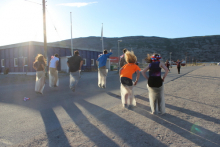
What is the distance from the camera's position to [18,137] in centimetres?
339

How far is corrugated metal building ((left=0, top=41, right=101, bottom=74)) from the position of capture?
74.7 ft

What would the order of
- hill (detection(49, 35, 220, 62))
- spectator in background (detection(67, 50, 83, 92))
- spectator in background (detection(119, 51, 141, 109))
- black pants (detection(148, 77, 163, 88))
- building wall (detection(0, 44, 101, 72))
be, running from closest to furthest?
1. black pants (detection(148, 77, 163, 88))
2. spectator in background (detection(119, 51, 141, 109))
3. spectator in background (detection(67, 50, 83, 92))
4. building wall (detection(0, 44, 101, 72))
5. hill (detection(49, 35, 220, 62))

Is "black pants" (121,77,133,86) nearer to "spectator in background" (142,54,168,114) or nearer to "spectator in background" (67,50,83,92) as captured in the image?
"spectator in background" (142,54,168,114)

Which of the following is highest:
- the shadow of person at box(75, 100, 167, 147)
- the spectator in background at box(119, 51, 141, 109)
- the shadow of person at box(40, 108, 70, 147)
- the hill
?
the hill

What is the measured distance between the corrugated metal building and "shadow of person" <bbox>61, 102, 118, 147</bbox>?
1836cm

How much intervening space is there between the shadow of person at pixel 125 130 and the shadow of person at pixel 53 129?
93cm

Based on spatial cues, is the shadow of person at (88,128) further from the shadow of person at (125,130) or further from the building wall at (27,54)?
the building wall at (27,54)

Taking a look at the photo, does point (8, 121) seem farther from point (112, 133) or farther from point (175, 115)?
point (175, 115)

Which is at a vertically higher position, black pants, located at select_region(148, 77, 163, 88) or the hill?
the hill

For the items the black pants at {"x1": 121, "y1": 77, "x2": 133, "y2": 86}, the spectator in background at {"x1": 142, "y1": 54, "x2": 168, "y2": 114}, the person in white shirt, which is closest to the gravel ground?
the spectator in background at {"x1": 142, "y1": 54, "x2": 168, "y2": 114}

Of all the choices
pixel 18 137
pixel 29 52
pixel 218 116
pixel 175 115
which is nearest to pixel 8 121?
pixel 18 137

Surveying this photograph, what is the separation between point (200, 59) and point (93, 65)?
92.1 metres

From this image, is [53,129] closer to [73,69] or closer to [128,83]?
[128,83]

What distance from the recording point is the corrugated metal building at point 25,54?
2278cm
